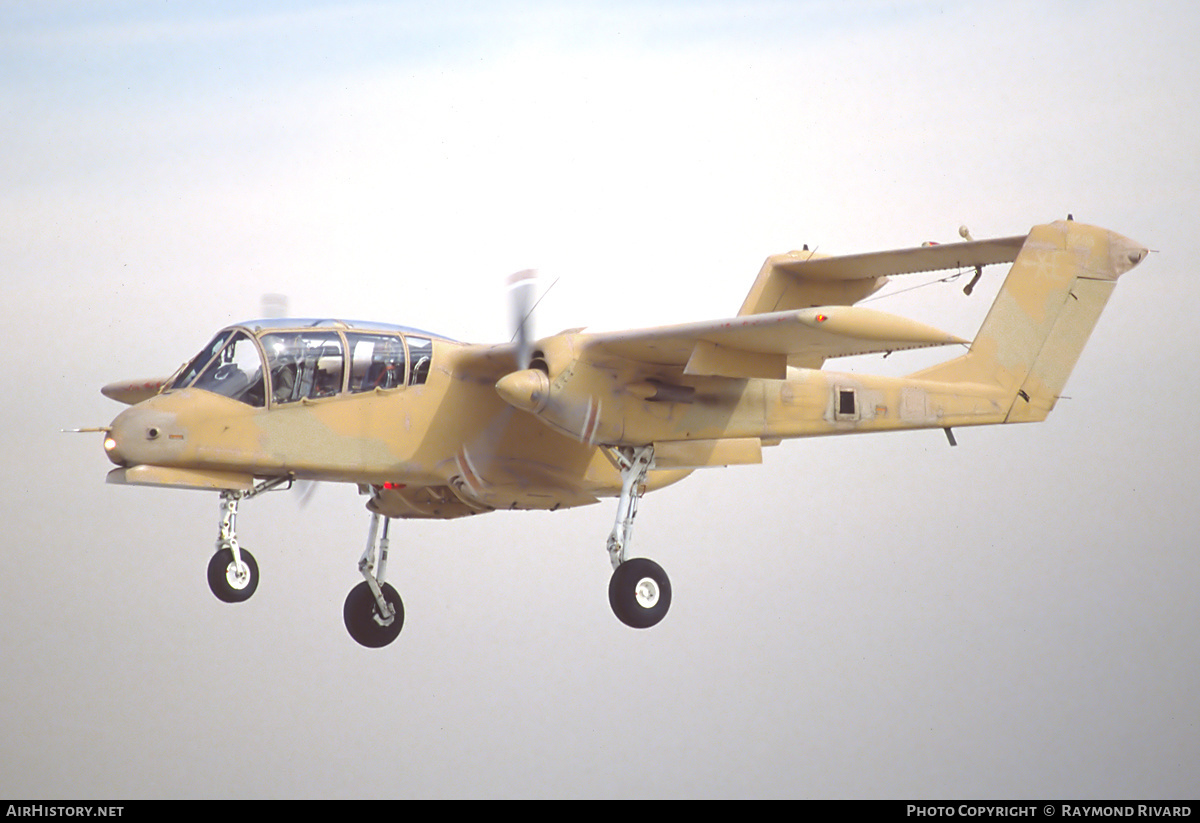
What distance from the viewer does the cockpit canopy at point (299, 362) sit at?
1616cm

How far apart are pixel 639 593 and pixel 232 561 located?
4.68 m

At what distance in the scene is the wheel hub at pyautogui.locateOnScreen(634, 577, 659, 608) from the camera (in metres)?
16.9

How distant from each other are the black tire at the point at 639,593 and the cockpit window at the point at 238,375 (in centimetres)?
456

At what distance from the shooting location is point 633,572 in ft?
55.7

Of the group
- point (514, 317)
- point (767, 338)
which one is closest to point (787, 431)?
point (767, 338)

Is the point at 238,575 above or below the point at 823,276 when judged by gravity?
below

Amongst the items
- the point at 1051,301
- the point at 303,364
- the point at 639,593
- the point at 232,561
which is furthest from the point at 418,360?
the point at 1051,301

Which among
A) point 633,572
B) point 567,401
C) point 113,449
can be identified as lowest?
point 633,572

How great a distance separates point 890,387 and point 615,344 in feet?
14.3

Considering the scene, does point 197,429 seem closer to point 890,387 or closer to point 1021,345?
point 890,387

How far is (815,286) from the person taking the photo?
68.1 ft

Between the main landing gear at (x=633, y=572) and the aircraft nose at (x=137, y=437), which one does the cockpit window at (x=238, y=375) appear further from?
the main landing gear at (x=633, y=572)

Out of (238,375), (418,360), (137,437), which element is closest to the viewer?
(137,437)

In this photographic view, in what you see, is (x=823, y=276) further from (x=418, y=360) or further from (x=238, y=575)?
(x=238, y=575)
